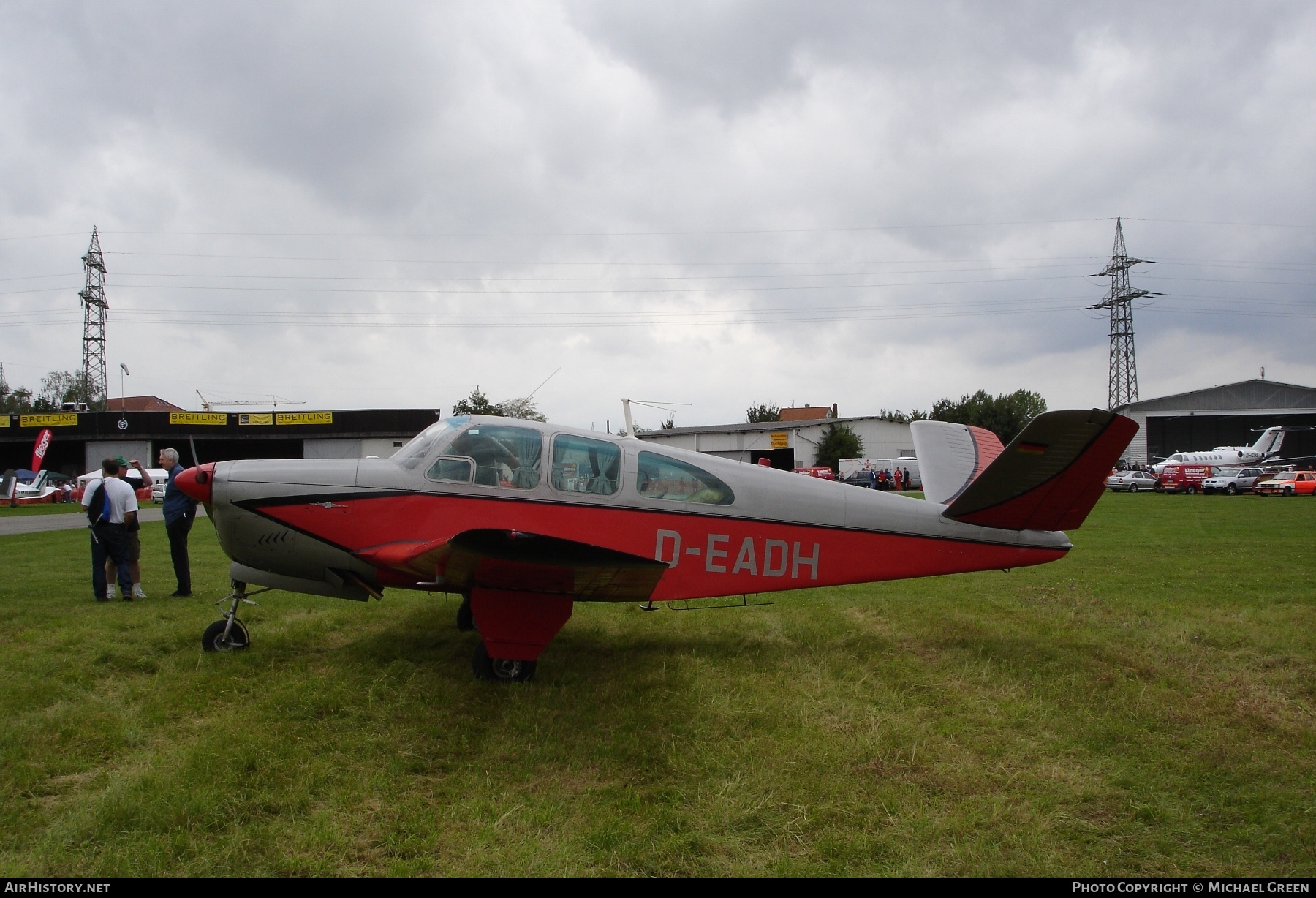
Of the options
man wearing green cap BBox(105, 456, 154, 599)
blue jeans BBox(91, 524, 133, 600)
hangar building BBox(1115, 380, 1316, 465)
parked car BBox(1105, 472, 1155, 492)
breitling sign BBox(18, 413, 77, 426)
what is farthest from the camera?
hangar building BBox(1115, 380, 1316, 465)

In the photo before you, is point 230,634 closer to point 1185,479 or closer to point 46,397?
point 1185,479

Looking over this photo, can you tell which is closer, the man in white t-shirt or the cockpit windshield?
the cockpit windshield

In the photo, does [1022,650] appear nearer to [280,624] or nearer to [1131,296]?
[280,624]

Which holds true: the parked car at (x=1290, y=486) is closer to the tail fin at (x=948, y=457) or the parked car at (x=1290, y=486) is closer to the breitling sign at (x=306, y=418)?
the tail fin at (x=948, y=457)

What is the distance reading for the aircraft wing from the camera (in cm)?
410

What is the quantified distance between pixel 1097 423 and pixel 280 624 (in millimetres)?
7544

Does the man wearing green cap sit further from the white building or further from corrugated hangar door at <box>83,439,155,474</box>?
the white building

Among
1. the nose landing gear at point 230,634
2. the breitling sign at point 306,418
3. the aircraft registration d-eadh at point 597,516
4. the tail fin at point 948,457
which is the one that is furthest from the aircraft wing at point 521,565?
the breitling sign at point 306,418

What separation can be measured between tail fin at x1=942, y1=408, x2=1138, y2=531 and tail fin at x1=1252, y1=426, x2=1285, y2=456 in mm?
52273

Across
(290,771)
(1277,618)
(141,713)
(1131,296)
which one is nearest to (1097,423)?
(1277,618)

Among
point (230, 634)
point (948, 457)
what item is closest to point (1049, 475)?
point (948, 457)

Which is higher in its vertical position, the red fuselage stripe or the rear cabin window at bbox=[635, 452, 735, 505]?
the rear cabin window at bbox=[635, 452, 735, 505]

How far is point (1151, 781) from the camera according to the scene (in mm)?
A: 3846

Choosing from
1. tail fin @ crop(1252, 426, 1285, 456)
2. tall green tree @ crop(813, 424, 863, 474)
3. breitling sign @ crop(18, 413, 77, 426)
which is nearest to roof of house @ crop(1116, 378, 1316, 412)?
tail fin @ crop(1252, 426, 1285, 456)
